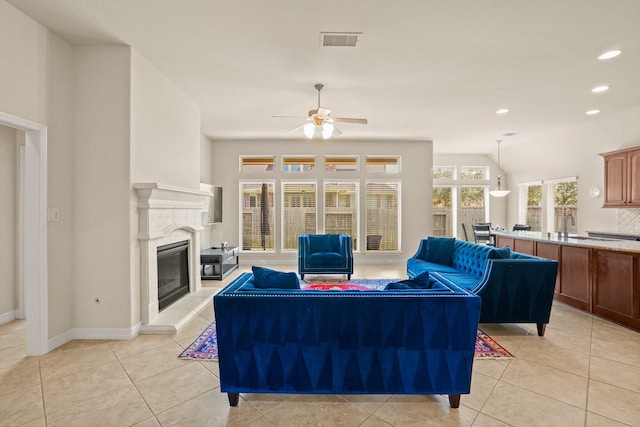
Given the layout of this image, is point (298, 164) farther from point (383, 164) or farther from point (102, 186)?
point (102, 186)

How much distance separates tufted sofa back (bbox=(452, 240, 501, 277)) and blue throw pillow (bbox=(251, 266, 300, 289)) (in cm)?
244

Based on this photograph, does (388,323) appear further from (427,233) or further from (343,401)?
(427,233)

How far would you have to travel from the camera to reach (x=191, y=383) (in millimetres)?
2320

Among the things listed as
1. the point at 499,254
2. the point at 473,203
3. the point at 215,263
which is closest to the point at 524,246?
the point at 499,254

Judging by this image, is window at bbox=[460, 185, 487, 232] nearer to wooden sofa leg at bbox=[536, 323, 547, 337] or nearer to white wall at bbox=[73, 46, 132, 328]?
wooden sofa leg at bbox=[536, 323, 547, 337]

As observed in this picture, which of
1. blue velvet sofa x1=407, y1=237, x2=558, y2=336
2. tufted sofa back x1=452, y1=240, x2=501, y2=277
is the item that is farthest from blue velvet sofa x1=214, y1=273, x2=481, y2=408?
tufted sofa back x1=452, y1=240, x2=501, y2=277

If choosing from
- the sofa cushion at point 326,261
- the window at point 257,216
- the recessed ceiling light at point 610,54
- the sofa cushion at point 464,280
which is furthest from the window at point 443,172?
the recessed ceiling light at point 610,54

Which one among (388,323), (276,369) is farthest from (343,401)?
(388,323)

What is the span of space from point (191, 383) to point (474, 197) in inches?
344

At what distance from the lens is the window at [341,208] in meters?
7.17

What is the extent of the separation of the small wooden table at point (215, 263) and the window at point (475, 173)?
272 inches

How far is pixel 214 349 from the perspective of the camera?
9.41 feet

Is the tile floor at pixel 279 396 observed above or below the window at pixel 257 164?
below

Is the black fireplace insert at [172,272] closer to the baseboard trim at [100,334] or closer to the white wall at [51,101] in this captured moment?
the baseboard trim at [100,334]
